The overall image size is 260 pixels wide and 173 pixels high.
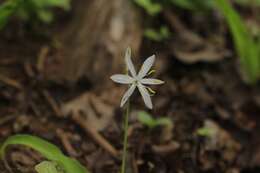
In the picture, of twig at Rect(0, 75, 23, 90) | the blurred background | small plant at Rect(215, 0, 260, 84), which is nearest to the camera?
the blurred background

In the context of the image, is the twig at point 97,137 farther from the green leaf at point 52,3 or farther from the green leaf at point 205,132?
the green leaf at point 52,3

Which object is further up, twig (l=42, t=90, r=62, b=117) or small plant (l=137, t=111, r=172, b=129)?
twig (l=42, t=90, r=62, b=117)

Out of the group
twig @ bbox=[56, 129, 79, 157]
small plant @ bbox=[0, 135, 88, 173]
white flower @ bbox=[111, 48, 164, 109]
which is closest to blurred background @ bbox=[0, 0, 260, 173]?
twig @ bbox=[56, 129, 79, 157]

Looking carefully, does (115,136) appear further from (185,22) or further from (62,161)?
(185,22)

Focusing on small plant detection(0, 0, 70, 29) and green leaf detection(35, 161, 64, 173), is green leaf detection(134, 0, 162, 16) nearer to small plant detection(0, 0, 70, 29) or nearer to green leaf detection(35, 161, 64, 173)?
small plant detection(0, 0, 70, 29)

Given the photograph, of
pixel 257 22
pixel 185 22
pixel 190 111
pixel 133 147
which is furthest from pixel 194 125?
pixel 257 22

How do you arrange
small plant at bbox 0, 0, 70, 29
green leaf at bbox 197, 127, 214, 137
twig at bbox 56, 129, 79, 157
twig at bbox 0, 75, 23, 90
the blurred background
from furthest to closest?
small plant at bbox 0, 0, 70, 29, twig at bbox 0, 75, 23, 90, green leaf at bbox 197, 127, 214, 137, the blurred background, twig at bbox 56, 129, 79, 157

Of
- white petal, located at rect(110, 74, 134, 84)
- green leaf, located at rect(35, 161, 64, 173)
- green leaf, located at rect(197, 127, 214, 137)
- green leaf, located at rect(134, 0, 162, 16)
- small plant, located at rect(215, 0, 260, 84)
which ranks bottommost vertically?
green leaf, located at rect(35, 161, 64, 173)

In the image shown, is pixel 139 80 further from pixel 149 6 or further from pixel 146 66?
pixel 149 6
